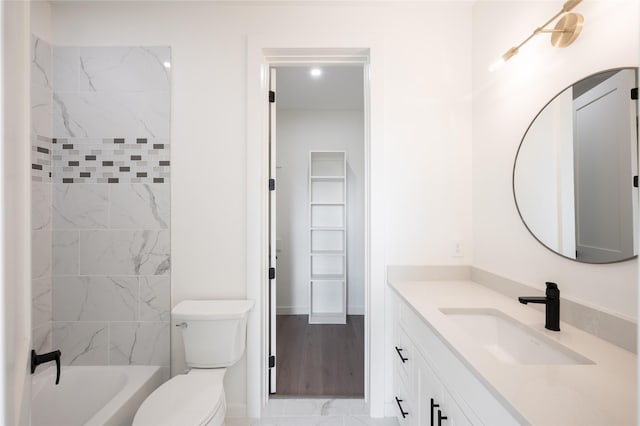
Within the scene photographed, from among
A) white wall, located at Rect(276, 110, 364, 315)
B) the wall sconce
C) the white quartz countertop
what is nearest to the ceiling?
white wall, located at Rect(276, 110, 364, 315)

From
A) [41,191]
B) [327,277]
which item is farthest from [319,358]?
[41,191]

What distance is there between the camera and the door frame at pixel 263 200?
6.00ft

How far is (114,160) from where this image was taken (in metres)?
1.85

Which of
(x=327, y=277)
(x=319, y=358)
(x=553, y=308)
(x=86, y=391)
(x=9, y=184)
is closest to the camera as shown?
(x=9, y=184)

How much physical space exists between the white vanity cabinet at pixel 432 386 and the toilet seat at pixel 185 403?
3.09 ft

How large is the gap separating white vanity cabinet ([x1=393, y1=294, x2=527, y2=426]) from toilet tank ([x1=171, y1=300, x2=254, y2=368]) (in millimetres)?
931

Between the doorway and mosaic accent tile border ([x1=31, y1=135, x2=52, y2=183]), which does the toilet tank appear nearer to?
mosaic accent tile border ([x1=31, y1=135, x2=52, y2=183])

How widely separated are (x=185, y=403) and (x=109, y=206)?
1.28m

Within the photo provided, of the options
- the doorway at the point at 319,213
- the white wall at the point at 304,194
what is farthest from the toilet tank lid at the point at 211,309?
the white wall at the point at 304,194

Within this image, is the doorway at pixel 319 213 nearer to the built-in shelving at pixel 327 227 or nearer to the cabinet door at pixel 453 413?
the built-in shelving at pixel 327 227

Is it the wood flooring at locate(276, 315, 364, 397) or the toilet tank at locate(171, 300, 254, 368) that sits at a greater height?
the toilet tank at locate(171, 300, 254, 368)

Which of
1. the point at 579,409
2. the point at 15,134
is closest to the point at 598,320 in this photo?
the point at 579,409

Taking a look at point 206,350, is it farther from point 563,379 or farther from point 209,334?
point 563,379

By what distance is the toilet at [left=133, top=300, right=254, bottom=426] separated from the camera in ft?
4.51
